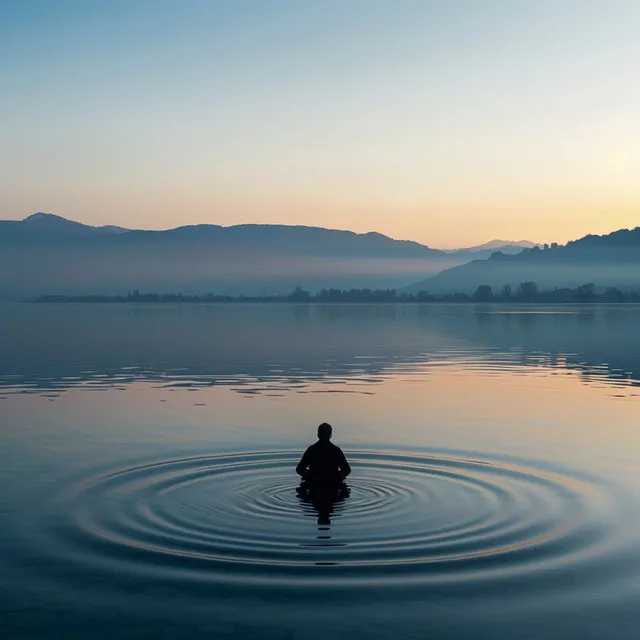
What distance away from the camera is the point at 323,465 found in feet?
75.8

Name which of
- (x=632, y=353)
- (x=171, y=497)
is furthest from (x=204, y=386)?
(x=632, y=353)

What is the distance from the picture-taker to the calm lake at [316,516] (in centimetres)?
1510

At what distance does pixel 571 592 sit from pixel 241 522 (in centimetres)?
796

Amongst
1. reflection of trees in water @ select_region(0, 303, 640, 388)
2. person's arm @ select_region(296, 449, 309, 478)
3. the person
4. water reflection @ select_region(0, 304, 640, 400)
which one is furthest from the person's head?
reflection of trees in water @ select_region(0, 303, 640, 388)

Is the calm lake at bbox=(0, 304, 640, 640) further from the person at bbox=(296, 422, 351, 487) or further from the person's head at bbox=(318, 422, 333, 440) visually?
the person's head at bbox=(318, 422, 333, 440)

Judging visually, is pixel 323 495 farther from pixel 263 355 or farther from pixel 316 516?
pixel 263 355

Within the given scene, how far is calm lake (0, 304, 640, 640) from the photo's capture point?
1510 centimetres

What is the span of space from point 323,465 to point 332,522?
8.55 feet

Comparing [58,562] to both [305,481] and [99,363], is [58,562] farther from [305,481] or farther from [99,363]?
[99,363]

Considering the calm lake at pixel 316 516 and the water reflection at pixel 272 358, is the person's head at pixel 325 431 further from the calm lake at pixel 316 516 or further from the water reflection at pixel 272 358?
the water reflection at pixel 272 358

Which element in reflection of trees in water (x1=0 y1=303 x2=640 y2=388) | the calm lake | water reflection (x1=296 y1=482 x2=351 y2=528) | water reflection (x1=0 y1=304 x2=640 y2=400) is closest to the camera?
the calm lake

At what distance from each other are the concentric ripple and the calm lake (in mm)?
72

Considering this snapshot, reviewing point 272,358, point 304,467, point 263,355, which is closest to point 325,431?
point 304,467

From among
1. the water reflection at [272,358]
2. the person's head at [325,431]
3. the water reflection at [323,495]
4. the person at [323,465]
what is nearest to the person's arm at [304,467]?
the person at [323,465]
